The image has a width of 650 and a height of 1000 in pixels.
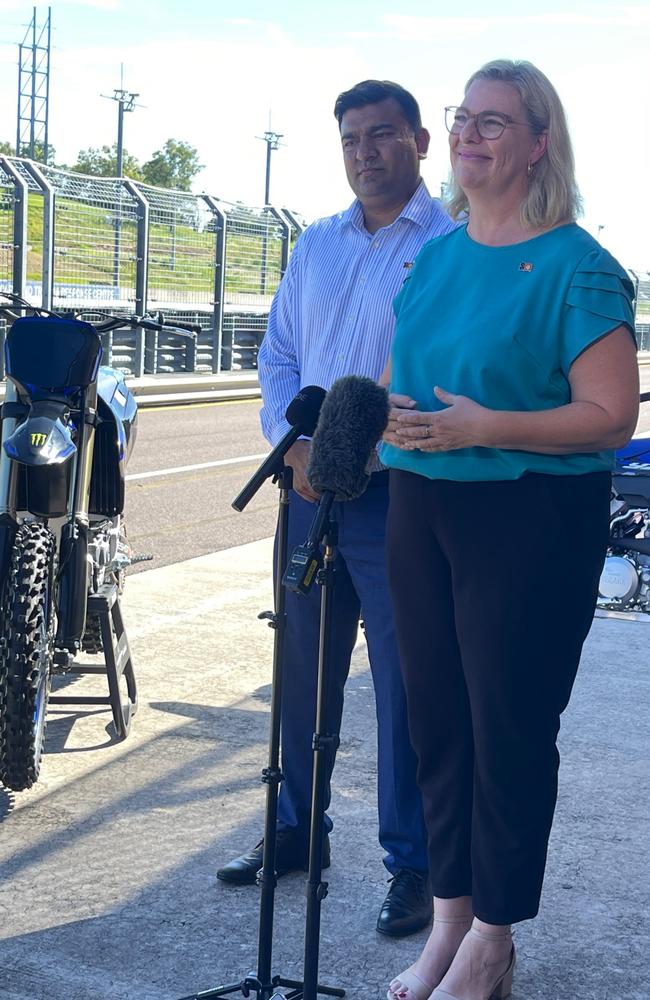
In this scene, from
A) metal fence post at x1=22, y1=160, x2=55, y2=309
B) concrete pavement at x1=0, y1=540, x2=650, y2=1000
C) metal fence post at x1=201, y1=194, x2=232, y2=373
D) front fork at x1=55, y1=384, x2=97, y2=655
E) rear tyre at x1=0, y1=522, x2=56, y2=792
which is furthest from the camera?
metal fence post at x1=201, y1=194, x2=232, y2=373

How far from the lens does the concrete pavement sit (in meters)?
3.24

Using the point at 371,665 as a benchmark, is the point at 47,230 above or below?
above

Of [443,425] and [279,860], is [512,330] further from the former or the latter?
[279,860]

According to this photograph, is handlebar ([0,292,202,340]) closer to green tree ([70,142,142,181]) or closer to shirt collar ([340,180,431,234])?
shirt collar ([340,180,431,234])

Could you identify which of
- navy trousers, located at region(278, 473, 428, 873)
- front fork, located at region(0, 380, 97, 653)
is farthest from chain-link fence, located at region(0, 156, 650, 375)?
navy trousers, located at region(278, 473, 428, 873)

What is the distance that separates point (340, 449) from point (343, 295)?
39.8 inches

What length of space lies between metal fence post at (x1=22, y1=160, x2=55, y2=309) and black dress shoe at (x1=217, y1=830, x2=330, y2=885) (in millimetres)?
18483

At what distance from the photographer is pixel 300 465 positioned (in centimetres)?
361

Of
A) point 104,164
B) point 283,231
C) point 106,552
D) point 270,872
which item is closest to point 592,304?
point 270,872

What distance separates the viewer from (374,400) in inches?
114

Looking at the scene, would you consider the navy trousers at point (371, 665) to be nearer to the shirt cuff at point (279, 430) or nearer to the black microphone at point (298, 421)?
the shirt cuff at point (279, 430)

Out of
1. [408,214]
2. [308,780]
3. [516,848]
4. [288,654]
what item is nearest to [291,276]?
[408,214]

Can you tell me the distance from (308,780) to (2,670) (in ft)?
3.26

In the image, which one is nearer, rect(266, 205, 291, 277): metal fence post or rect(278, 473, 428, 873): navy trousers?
rect(278, 473, 428, 873): navy trousers
